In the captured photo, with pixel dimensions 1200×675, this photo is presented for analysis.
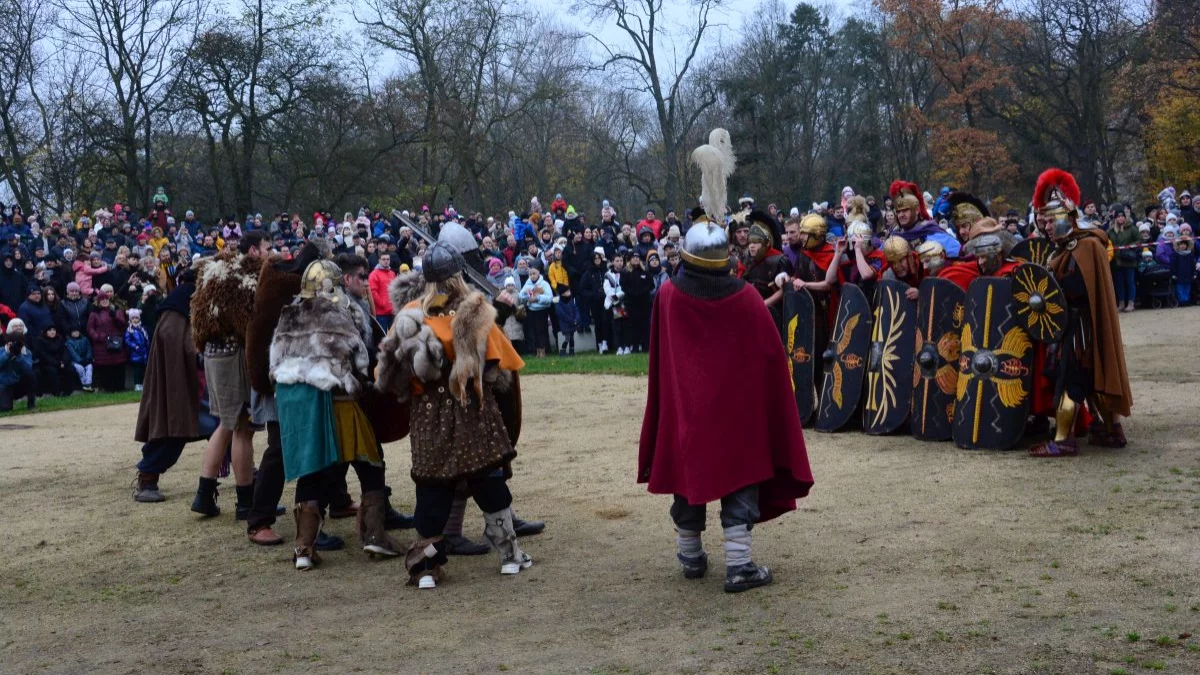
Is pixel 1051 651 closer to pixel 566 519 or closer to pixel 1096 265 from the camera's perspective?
pixel 566 519

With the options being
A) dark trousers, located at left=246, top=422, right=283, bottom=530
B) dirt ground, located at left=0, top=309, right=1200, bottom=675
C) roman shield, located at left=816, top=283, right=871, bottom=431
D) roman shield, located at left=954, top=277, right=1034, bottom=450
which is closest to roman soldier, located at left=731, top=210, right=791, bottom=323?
roman shield, located at left=816, top=283, right=871, bottom=431

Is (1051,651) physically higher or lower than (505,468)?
lower

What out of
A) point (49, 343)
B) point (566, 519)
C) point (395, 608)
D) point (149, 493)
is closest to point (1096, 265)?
point (566, 519)

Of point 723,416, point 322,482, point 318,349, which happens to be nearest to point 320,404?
point 318,349

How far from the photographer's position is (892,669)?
13.5 feet

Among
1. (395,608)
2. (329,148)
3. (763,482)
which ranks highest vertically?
(329,148)

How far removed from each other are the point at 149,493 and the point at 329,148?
85.5 feet

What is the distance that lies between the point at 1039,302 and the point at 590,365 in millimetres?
8610

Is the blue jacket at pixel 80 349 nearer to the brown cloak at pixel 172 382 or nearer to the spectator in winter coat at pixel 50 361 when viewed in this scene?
the spectator in winter coat at pixel 50 361

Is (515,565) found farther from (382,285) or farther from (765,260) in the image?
(382,285)

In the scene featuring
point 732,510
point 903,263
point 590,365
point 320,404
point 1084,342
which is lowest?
point 732,510

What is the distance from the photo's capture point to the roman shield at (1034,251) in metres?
8.18

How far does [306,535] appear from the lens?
6309 millimetres

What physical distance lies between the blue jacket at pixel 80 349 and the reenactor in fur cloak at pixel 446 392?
463 inches
